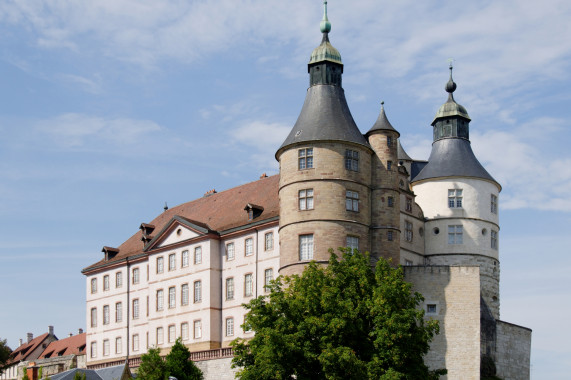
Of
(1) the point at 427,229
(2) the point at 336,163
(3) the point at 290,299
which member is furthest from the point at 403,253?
(3) the point at 290,299

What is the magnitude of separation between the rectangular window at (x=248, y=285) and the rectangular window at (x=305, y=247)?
27.7ft

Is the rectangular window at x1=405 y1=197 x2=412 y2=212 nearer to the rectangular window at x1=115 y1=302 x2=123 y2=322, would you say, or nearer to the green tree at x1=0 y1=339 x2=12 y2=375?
the rectangular window at x1=115 y1=302 x2=123 y2=322

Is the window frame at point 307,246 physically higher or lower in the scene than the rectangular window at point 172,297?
higher

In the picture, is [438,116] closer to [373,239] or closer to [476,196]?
[476,196]

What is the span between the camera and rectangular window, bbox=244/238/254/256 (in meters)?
66.8

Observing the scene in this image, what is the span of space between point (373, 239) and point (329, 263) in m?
Answer: 5.73

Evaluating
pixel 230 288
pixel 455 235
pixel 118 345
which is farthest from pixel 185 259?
pixel 455 235

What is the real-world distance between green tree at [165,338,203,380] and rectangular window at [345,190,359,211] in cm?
1246

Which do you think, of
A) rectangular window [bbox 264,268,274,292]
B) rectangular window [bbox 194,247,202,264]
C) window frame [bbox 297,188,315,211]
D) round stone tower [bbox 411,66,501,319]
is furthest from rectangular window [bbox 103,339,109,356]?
window frame [bbox 297,188,315,211]

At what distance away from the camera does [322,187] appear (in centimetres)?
5875

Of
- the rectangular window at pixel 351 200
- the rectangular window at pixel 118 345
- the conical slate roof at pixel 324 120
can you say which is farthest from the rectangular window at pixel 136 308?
the rectangular window at pixel 351 200

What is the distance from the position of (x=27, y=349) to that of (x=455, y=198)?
68.9 metres

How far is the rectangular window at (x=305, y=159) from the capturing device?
59562 millimetres

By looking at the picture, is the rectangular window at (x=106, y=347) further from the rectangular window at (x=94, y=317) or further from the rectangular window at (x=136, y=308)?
the rectangular window at (x=136, y=308)
